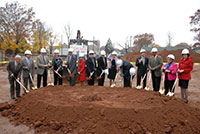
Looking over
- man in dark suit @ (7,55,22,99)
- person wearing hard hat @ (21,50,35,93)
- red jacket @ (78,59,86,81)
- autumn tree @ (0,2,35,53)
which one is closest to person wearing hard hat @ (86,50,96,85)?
red jacket @ (78,59,86,81)

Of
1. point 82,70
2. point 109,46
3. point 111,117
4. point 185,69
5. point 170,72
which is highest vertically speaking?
point 109,46

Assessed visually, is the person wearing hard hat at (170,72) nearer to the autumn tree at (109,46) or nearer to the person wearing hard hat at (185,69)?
the person wearing hard hat at (185,69)

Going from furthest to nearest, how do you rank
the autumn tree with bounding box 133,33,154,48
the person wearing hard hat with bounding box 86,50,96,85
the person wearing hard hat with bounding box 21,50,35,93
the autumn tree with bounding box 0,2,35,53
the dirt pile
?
1. the autumn tree with bounding box 133,33,154,48
2. the autumn tree with bounding box 0,2,35,53
3. the person wearing hard hat with bounding box 86,50,96,85
4. the person wearing hard hat with bounding box 21,50,35,93
5. the dirt pile

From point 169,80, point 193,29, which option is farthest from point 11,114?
point 193,29

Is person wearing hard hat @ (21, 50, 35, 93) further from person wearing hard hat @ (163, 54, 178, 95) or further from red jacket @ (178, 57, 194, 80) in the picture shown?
red jacket @ (178, 57, 194, 80)

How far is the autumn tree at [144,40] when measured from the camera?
1939 inches

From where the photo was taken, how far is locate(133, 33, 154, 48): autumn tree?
1939 inches

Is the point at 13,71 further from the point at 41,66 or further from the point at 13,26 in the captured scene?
the point at 13,26

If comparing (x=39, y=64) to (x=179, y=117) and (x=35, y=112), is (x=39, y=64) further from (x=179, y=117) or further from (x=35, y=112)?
(x=179, y=117)

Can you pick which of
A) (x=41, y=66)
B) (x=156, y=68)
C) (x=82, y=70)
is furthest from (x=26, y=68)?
(x=156, y=68)

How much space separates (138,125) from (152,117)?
35cm

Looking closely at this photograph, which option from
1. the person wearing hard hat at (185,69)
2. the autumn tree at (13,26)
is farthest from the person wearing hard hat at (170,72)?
the autumn tree at (13,26)

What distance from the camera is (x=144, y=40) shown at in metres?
48.9

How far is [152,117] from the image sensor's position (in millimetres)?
2998
